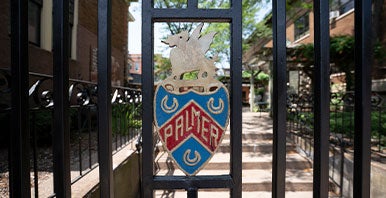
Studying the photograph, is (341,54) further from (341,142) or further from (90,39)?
(90,39)

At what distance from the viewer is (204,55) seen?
1003mm

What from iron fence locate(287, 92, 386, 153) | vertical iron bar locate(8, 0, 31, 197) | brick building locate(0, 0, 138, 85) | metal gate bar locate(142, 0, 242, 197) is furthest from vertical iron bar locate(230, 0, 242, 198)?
brick building locate(0, 0, 138, 85)

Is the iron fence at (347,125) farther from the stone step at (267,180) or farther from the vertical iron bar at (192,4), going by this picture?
the vertical iron bar at (192,4)

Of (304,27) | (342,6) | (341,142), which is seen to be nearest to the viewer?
(341,142)

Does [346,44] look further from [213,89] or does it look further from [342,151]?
[213,89]

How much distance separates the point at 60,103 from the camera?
3.03 ft

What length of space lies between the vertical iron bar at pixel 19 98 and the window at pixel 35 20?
601cm

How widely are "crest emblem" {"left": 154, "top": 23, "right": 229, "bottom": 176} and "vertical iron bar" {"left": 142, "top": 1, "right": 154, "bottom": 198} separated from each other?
0.03m

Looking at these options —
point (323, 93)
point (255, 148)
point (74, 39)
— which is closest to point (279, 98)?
point (323, 93)

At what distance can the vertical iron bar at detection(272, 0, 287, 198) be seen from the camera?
3.12 feet

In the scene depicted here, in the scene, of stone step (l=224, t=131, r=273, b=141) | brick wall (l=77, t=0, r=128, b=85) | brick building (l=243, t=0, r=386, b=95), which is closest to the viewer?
stone step (l=224, t=131, r=273, b=141)

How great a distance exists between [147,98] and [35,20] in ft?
22.1

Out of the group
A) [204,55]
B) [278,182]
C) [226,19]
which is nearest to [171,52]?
[204,55]

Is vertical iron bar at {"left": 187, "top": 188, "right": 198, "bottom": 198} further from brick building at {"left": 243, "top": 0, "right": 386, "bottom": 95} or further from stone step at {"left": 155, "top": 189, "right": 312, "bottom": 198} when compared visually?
brick building at {"left": 243, "top": 0, "right": 386, "bottom": 95}
